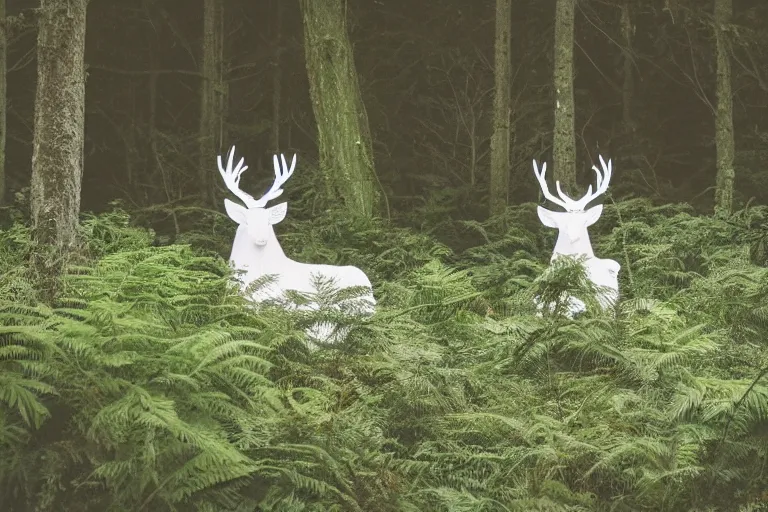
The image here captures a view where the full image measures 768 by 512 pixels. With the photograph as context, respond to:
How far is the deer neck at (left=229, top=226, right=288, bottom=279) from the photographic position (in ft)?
29.7

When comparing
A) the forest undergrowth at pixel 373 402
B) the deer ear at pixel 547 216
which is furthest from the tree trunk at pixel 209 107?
the forest undergrowth at pixel 373 402

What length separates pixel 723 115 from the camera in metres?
16.9

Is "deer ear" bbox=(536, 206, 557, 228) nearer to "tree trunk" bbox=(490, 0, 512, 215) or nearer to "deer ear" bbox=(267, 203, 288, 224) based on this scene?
"deer ear" bbox=(267, 203, 288, 224)

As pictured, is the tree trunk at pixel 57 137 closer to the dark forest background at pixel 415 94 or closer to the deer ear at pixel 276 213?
the deer ear at pixel 276 213

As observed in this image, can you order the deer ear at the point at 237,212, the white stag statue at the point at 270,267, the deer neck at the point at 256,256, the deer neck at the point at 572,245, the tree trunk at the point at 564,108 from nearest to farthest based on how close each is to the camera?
the white stag statue at the point at 270,267, the deer neck at the point at 256,256, the deer ear at the point at 237,212, the deer neck at the point at 572,245, the tree trunk at the point at 564,108

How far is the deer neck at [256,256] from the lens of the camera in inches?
356

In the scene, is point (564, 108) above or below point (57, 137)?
above

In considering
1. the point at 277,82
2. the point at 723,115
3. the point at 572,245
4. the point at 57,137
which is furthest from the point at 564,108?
the point at 277,82

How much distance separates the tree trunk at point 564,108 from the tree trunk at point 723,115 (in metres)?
2.42

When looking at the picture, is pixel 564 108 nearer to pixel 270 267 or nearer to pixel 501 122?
pixel 501 122

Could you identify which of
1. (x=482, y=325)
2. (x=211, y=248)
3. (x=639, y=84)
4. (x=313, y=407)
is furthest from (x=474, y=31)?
(x=313, y=407)

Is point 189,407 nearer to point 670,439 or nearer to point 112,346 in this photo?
point 112,346

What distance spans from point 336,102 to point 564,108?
3.19 m

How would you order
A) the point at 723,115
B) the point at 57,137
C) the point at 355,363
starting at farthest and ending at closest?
the point at 723,115
the point at 57,137
the point at 355,363
